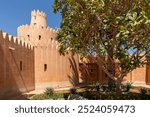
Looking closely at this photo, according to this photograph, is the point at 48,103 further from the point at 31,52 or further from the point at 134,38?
the point at 31,52

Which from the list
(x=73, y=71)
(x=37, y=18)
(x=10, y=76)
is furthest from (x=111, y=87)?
(x=37, y=18)

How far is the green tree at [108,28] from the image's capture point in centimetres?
1020

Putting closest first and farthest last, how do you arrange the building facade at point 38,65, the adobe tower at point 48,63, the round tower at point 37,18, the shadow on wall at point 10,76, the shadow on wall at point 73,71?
1. the shadow on wall at point 10,76
2. the building facade at point 38,65
3. the adobe tower at point 48,63
4. the shadow on wall at point 73,71
5. the round tower at point 37,18

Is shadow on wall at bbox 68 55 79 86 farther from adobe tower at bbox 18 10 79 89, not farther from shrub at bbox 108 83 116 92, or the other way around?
shrub at bbox 108 83 116 92

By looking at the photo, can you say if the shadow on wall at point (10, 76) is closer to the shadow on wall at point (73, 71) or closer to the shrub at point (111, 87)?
the shadow on wall at point (73, 71)

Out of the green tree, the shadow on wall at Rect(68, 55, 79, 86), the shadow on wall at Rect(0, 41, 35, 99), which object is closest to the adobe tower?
the shadow on wall at Rect(68, 55, 79, 86)

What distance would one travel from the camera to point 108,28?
12.4 meters

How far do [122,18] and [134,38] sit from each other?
1.68 m

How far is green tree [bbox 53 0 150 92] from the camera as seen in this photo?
10.2 meters

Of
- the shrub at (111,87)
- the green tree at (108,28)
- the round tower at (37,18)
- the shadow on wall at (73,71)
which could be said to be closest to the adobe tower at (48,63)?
the shadow on wall at (73,71)

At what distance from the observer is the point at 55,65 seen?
24938mm

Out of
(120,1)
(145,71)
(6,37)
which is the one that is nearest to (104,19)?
(120,1)

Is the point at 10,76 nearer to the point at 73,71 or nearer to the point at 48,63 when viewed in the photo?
the point at 48,63

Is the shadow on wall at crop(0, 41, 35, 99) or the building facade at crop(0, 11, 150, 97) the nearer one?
the shadow on wall at crop(0, 41, 35, 99)
